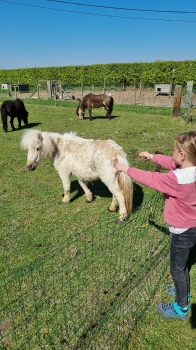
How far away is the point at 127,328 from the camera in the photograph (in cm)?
289

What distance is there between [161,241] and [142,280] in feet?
3.25

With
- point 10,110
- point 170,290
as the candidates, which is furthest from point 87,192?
point 10,110

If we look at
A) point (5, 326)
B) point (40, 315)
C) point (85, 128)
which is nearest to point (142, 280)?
point (40, 315)

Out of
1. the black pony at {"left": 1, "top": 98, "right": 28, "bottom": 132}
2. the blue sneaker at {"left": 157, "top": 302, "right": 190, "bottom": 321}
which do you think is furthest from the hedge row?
the blue sneaker at {"left": 157, "top": 302, "right": 190, "bottom": 321}

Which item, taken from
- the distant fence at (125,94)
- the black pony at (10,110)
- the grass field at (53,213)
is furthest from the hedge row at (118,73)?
the grass field at (53,213)

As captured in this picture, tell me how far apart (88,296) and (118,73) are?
32150mm

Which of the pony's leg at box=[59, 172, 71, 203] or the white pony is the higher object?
the white pony

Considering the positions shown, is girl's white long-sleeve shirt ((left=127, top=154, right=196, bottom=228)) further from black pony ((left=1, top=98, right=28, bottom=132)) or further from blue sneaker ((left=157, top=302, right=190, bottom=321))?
black pony ((left=1, top=98, right=28, bottom=132))

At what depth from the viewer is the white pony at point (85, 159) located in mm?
4695

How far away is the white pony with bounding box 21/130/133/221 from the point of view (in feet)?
15.4

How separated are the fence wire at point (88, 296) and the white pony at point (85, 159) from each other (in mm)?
801

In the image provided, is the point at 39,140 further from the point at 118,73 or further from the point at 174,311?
the point at 118,73

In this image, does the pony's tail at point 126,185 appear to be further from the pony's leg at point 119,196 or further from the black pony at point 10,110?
the black pony at point 10,110

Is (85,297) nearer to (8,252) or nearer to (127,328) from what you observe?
(127,328)
